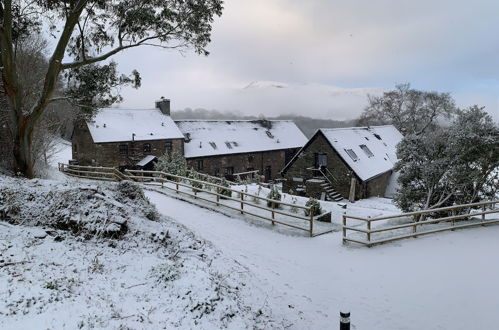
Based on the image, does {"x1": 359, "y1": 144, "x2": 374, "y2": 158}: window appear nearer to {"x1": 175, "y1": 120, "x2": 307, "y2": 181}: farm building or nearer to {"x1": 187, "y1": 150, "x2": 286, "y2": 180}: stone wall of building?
{"x1": 175, "y1": 120, "x2": 307, "y2": 181}: farm building

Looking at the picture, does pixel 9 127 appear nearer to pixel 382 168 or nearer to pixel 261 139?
pixel 382 168

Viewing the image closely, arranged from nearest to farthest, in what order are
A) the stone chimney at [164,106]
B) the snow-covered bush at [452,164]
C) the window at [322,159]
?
1. the snow-covered bush at [452,164]
2. the window at [322,159]
3. the stone chimney at [164,106]

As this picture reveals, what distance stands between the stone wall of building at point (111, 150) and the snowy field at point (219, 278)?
2457 cm

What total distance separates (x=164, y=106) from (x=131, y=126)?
18.5 feet

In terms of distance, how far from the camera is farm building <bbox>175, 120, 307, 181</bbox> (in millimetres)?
38906

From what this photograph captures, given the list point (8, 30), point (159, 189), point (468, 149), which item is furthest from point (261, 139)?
point (8, 30)

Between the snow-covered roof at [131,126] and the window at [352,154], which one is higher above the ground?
the snow-covered roof at [131,126]

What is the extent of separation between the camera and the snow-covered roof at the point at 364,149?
29.6m

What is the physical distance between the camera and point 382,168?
1252 inches

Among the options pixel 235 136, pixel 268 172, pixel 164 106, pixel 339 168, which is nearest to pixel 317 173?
pixel 339 168

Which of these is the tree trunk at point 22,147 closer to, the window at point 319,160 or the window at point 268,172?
the window at point 319,160

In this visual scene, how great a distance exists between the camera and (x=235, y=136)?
43094 millimetres

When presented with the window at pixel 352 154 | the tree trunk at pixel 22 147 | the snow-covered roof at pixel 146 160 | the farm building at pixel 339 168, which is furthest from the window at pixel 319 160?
the tree trunk at pixel 22 147

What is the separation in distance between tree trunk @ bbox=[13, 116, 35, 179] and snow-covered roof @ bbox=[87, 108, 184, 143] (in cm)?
2084
